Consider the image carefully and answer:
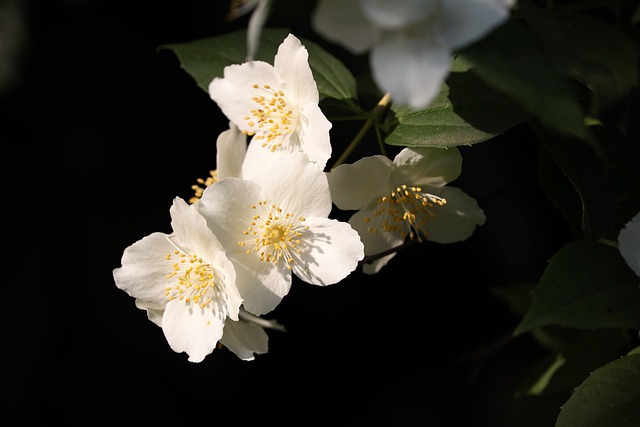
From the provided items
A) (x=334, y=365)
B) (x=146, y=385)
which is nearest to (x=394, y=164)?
(x=334, y=365)

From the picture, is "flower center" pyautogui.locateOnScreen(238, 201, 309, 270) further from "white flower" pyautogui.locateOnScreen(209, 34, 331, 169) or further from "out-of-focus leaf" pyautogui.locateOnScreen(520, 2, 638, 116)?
"out-of-focus leaf" pyautogui.locateOnScreen(520, 2, 638, 116)

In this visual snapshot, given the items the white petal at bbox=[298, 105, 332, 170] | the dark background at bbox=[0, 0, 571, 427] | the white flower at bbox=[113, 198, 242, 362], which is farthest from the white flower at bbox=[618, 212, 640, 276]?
the dark background at bbox=[0, 0, 571, 427]

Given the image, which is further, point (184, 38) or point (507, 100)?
point (184, 38)

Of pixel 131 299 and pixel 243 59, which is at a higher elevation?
pixel 243 59

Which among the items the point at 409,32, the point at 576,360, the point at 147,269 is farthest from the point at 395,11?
the point at 576,360

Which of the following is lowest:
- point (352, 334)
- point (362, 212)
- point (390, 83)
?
point (352, 334)

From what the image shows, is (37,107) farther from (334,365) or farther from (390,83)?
(390,83)

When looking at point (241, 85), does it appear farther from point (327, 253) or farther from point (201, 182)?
point (327, 253)

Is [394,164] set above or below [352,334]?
above
